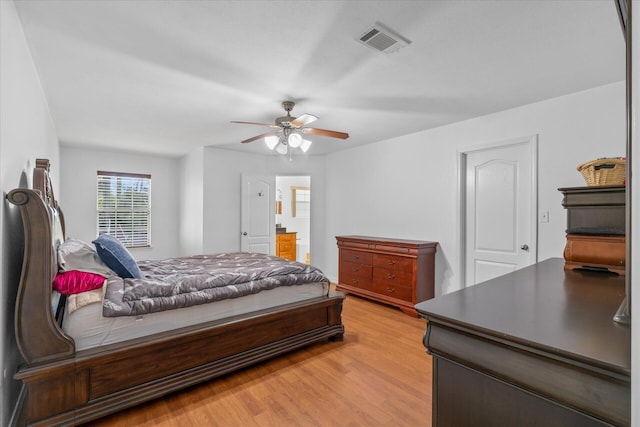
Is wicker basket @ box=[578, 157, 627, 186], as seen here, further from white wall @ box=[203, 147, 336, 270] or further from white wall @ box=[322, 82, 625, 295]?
white wall @ box=[203, 147, 336, 270]

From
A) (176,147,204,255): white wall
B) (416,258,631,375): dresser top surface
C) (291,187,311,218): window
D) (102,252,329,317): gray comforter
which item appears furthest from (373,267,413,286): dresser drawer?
(291,187,311,218): window

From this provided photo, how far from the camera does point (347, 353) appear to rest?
9.16 feet

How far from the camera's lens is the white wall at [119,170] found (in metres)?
5.11

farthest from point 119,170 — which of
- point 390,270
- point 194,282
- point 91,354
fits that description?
point 390,270

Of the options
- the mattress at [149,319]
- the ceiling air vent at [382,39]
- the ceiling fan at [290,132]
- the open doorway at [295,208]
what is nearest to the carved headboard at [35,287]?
the mattress at [149,319]

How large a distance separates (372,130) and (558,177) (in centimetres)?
215

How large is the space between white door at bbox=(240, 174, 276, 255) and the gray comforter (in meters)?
1.92

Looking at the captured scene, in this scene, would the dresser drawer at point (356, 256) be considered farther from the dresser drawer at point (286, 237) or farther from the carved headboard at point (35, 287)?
the carved headboard at point (35, 287)

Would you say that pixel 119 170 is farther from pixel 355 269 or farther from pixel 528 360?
pixel 528 360

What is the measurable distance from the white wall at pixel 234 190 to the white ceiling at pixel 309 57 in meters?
1.63

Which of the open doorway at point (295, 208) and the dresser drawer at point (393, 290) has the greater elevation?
the open doorway at point (295, 208)

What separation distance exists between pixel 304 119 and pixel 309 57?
688 mm

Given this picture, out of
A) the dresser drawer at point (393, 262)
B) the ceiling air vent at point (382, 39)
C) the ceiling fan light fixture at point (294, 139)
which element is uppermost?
the ceiling air vent at point (382, 39)

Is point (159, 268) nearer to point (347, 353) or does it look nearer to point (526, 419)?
point (347, 353)
